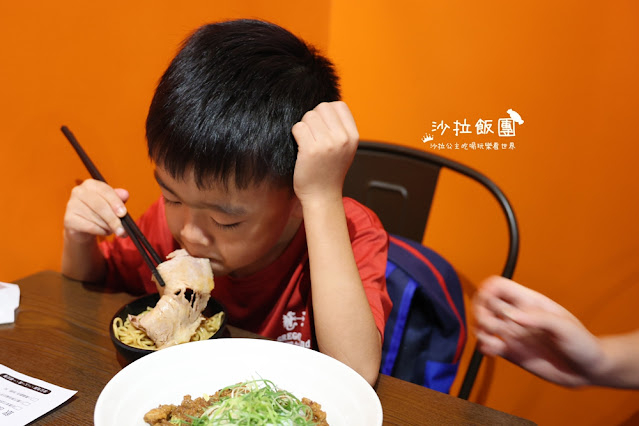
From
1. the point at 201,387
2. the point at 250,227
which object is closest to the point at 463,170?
the point at 250,227

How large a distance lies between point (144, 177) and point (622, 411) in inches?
73.2

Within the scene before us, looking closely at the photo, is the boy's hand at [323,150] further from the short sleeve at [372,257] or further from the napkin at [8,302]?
the napkin at [8,302]

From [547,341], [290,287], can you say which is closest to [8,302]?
[290,287]

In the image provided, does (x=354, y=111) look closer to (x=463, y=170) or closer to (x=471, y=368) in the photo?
(x=463, y=170)

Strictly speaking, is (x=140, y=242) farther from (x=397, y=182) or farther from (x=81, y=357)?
(x=397, y=182)

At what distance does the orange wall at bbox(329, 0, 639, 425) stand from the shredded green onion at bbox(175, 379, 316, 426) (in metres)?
1.17

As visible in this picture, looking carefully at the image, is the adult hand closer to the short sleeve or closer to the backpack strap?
the short sleeve

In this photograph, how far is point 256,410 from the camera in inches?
27.8

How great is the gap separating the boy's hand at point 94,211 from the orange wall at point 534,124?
1.02 m

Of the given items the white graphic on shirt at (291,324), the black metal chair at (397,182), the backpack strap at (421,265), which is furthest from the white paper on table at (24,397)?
the black metal chair at (397,182)

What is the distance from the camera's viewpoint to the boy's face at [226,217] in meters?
0.99

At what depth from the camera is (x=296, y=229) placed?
1.24 m

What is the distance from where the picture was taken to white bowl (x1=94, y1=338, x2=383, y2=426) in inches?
27.8

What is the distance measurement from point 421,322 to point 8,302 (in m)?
0.93
